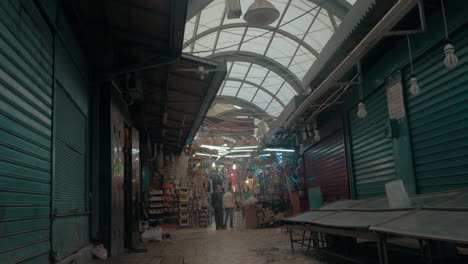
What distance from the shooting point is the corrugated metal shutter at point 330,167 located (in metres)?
9.91

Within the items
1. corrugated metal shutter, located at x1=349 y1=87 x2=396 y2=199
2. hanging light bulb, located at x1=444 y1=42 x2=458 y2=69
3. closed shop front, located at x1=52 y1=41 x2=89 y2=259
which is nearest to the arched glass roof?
corrugated metal shutter, located at x1=349 y1=87 x2=396 y2=199

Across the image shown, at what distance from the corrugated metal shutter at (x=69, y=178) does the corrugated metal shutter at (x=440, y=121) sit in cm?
521

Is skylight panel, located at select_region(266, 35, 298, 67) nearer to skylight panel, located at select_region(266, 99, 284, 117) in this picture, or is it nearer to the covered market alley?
skylight panel, located at select_region(266, 99, 284, 117)

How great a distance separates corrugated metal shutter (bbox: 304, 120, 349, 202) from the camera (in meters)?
9.91

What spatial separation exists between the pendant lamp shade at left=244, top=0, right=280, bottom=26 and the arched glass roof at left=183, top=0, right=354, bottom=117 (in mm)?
4122

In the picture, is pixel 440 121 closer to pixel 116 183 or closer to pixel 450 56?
pixel 450 56

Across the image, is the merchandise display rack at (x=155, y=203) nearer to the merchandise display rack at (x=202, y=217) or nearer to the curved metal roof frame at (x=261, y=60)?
the merchandise display rack at (x=202, y=217)

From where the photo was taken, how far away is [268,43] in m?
20.3

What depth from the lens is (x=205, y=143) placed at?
76.8 feet

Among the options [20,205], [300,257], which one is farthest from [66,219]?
[300,257]

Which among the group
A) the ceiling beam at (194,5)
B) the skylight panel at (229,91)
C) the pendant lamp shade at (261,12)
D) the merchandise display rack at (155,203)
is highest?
the skylight panel at (229,91)

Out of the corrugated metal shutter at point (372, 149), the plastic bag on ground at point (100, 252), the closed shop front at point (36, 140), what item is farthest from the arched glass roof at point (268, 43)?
the closed shop front at point (36, 140)

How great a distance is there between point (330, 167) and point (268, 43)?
1110 cm

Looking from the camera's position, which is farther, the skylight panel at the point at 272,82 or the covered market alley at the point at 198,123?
the skylight panel at the point at 272,82
